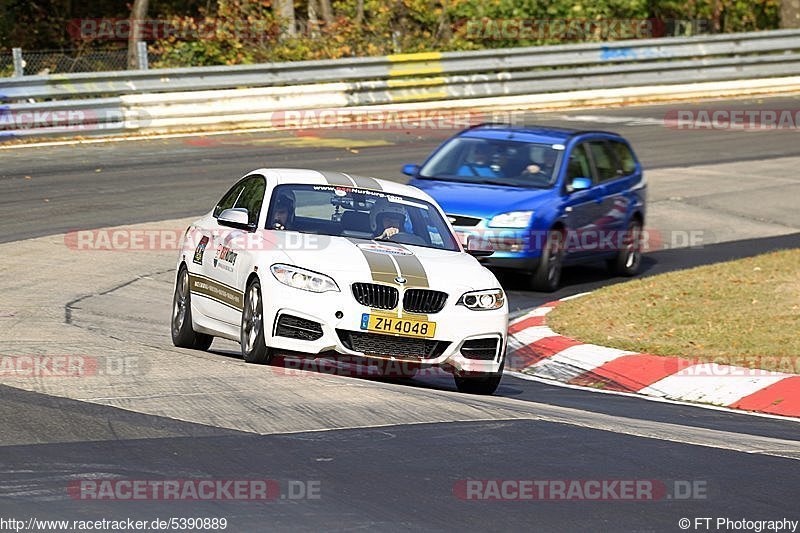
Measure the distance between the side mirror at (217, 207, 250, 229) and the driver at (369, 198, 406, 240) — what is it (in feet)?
3.25

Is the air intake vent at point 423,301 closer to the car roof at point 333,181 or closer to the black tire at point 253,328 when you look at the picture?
the black tire at point 253,328

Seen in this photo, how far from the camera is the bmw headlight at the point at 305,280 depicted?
10180 mm

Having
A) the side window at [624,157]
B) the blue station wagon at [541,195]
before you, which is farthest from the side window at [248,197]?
the side window at [624,157]

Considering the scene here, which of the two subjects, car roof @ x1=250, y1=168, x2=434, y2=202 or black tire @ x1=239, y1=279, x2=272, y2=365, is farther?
car roof @ x1=250, y1=168, x2=434, y2=202

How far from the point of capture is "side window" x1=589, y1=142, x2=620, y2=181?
17594mm

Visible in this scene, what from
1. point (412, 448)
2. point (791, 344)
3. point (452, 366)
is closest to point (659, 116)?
point (791, 344)

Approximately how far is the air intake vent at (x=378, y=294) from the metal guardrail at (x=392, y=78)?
49.2 ft

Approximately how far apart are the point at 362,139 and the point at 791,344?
1533 centimetres

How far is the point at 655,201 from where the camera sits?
72.6 ft

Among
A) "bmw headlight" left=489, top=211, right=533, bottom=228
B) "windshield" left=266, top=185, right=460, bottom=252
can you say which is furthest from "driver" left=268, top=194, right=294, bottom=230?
"bmw headlight" left=489, top=211, right=533, bottom=228

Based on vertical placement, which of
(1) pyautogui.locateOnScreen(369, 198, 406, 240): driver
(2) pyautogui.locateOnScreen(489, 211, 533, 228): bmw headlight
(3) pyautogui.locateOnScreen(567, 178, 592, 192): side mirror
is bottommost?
(2) pyautogui.locateOnScreen(489, 211, 533, 228): bmw headlight

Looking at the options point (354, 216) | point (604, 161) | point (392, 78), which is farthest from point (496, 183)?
point (392, 78)

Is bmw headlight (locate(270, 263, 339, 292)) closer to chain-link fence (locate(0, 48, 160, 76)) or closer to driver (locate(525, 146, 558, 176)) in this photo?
driver (locate(525, 146, 558, 176))

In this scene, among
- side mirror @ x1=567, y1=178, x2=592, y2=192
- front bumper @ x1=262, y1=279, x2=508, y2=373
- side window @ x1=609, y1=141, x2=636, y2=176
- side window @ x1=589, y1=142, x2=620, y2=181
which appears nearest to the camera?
front bumper @ x1=262, y1=279, x2=508, y2=373
